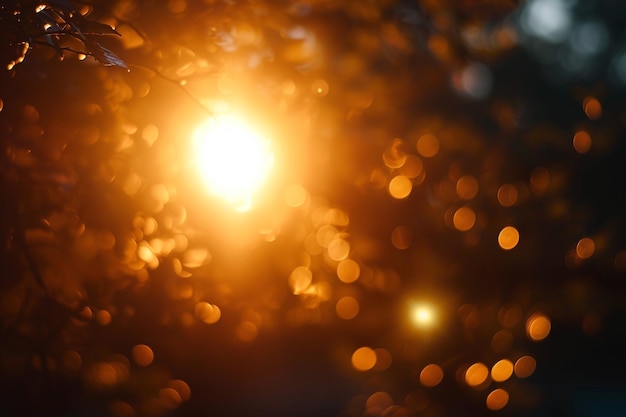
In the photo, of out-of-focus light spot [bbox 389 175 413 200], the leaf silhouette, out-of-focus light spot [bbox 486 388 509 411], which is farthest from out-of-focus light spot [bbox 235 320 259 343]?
the leaf silhouette

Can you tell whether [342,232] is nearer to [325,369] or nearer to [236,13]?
[236,13]

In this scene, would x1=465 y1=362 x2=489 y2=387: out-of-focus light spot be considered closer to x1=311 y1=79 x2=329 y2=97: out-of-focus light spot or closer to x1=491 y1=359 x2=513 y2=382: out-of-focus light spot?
x1=491 y1=359 x2=513 y2=382: out-of-focus light spot

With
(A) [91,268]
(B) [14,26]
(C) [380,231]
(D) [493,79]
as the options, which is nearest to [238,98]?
(A) [91,268]

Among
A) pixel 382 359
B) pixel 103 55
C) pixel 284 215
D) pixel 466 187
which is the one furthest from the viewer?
pixel 466 187

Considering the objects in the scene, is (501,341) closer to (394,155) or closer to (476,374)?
(476,374)

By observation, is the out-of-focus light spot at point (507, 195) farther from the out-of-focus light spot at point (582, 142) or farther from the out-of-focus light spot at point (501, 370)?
the out-of-focus light spot at point (501, 370)

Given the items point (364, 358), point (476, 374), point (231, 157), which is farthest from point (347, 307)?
point (231, 157)
